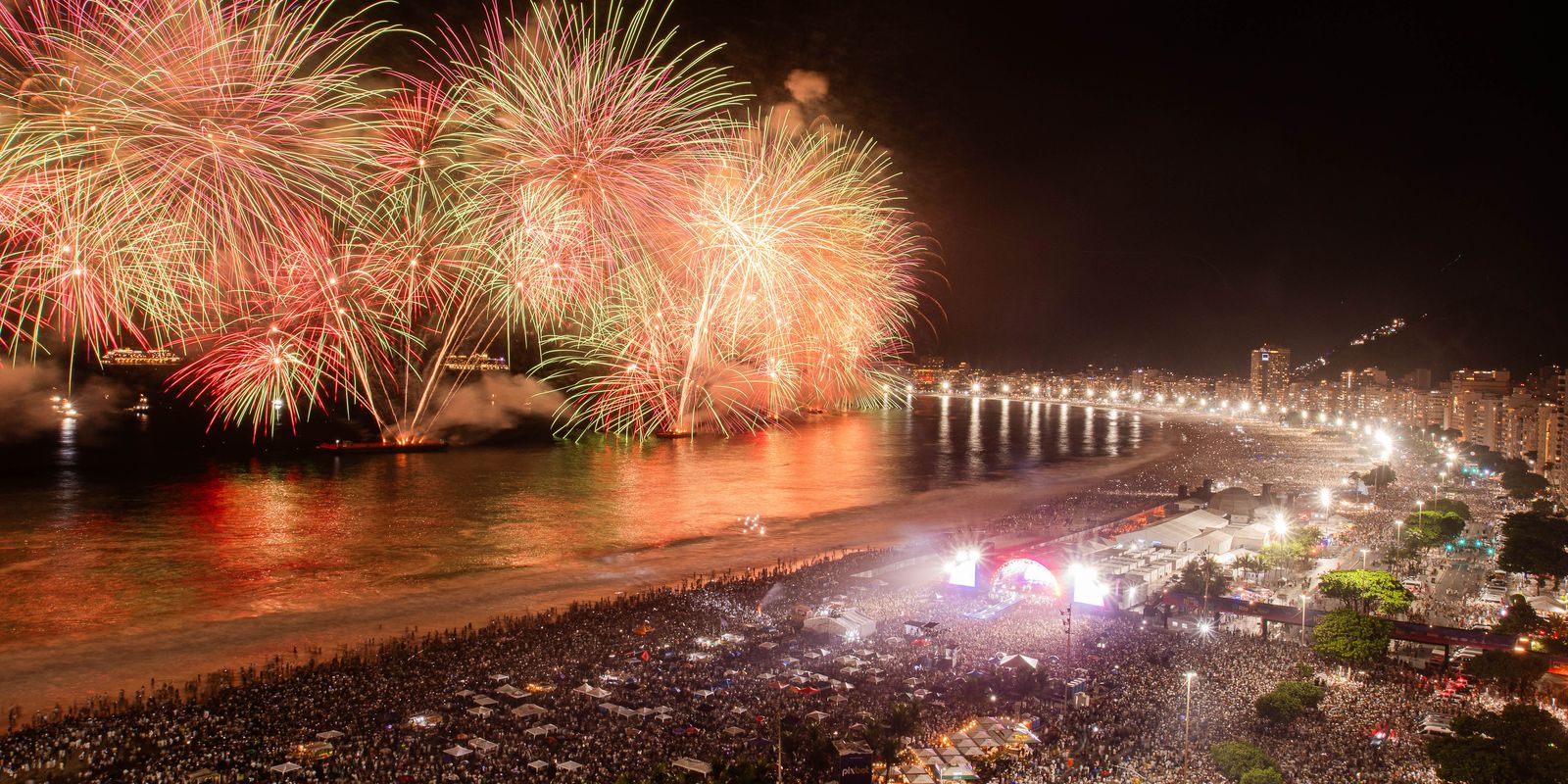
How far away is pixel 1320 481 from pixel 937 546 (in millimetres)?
21529

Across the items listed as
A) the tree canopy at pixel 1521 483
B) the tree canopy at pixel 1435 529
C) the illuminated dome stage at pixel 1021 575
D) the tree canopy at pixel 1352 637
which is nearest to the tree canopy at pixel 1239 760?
the tree canopy at pixel 1352 637

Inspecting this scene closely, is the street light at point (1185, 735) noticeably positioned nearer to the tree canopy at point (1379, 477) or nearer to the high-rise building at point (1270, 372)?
the tree canopy at point (1379, 477)

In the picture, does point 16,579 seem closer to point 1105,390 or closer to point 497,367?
point 497,367

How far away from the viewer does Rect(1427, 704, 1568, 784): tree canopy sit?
7863 mm

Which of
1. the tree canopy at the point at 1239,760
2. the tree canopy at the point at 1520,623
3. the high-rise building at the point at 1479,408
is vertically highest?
the high-rise building at the point at 1479,408

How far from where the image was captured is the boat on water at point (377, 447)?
3522cm

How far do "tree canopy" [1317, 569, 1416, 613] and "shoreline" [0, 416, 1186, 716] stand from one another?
5810 millimetres

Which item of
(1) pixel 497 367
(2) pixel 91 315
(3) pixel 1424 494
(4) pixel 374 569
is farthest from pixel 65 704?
(1) pixel 497 367

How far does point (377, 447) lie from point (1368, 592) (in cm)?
3320

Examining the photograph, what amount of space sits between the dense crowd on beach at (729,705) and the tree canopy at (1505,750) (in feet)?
1.38

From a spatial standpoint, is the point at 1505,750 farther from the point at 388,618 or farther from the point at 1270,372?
the point at 1270,372

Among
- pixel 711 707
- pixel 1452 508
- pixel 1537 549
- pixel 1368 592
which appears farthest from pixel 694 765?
pixel 1452 508

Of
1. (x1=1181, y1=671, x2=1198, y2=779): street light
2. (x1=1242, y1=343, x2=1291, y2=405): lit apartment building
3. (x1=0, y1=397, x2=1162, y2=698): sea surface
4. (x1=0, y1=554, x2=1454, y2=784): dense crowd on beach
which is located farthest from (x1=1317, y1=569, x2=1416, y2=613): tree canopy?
(x1=1242, y1=343, x2=1291, y2=405): lit apartment building

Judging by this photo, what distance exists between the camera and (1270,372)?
125 meters
